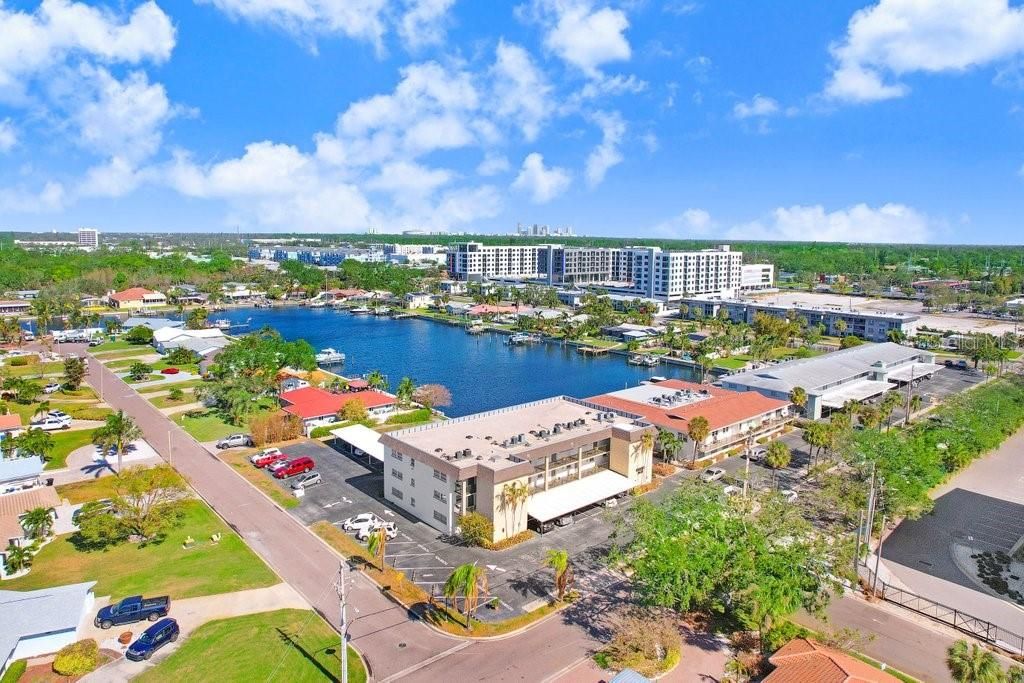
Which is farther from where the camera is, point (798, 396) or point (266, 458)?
point (798, 396)

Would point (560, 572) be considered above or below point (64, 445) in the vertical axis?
above

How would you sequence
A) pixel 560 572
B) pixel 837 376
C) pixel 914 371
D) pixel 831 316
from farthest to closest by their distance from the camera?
pixel 831 316 → pixel 914 371 → pixel 837 376 → pixel 560 572

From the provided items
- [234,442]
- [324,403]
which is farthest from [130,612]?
[324,403]

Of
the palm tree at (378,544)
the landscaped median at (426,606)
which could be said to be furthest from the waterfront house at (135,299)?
the palm tree at (378,544)

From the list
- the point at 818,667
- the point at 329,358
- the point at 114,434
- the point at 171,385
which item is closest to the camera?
the point at 818,667

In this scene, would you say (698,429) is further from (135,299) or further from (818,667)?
(135,299)

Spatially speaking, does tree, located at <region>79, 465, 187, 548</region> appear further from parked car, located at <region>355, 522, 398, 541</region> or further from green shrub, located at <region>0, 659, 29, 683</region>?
parked car, located at <region>355, 522, 398, 541</region>

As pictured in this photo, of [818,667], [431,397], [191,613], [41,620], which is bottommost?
[191,613]
